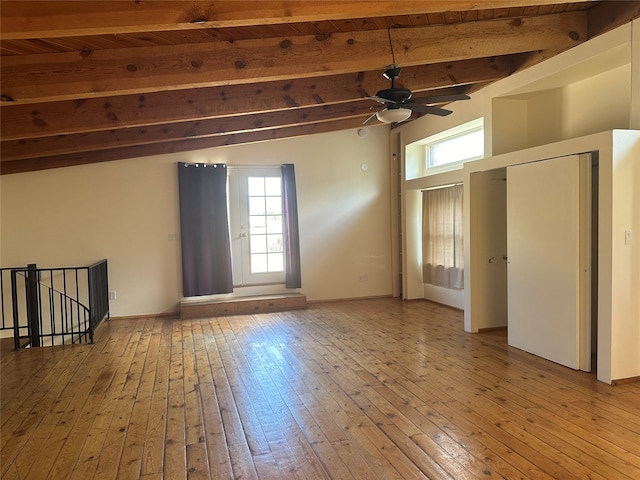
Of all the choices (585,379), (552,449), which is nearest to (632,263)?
(585,379)

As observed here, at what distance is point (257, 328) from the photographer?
19.2 ft

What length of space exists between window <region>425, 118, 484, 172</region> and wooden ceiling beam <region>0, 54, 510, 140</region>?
2.85 feet

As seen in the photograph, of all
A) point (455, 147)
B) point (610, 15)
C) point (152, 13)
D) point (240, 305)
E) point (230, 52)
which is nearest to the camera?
point (152, 13)

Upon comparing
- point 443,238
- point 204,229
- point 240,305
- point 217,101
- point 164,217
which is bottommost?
A: point 240,305

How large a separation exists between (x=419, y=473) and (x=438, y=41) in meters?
3.55

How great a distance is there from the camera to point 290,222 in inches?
284

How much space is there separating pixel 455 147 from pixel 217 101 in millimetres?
3773

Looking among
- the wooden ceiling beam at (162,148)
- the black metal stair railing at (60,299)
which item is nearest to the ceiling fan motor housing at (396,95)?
the wooden ceiling beam at (162,148)

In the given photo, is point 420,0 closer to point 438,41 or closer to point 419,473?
point 438,41

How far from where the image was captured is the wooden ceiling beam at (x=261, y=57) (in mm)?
3318

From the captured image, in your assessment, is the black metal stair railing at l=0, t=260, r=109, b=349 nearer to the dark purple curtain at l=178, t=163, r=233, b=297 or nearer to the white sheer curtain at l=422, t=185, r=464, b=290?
the dark purple curtain at l=178, t=163, r=233, b=297

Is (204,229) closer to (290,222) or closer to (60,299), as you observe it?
(290,222)

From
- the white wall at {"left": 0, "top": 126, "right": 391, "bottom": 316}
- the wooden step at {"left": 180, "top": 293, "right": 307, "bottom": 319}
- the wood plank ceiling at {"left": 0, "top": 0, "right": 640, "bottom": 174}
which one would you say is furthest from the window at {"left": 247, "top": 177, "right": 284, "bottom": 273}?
the wood plank ceiling at {"left": 0, "top": 0, "right": 640, "bottom": 174}

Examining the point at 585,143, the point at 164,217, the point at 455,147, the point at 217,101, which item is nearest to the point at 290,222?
the point at 164,217
